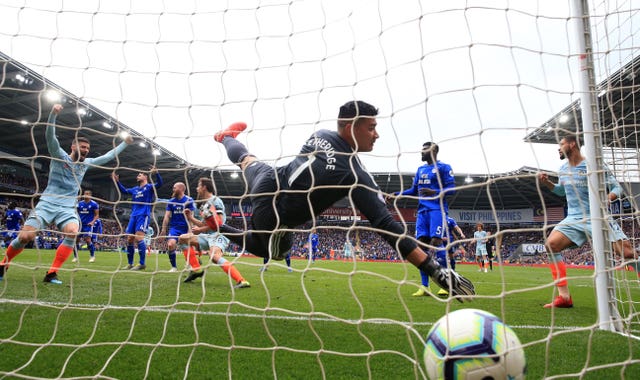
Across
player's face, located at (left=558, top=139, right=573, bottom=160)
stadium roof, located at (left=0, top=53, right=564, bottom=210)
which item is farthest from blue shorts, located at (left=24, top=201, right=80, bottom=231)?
player's face, located at (left=558, top=139, right=573, bottom=160)

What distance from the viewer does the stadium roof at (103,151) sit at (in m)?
3.35

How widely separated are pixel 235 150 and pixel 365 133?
4.57 feet

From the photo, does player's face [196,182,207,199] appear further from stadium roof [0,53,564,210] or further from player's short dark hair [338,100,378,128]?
player's short dark hair [338,100,378,128]

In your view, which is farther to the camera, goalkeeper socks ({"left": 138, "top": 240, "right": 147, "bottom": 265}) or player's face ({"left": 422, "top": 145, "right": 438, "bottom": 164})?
goalkeeper socks ({"left": 138, "top": 240, "right": 147, "bottom": 265})

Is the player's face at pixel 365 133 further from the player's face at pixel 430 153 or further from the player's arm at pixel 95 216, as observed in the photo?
the player's arm at pixel 95 216

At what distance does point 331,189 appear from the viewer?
293cm

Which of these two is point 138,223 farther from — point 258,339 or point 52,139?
point 258,339

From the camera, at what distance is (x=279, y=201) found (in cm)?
322

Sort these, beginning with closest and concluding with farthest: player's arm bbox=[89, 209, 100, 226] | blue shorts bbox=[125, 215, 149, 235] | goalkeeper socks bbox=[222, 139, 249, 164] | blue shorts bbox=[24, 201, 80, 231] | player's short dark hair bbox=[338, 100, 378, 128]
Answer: player's short dark hair bbox=[338, 100, 378, 128] → goalkeeper socks bbox=[222, 139, 249, 164] → blue shorts bbox=[24, 201, 80, 231] → blue shorts bbox=[125, 215, 149, 235] → player's arm bbox=[89, 209, 100, 226]

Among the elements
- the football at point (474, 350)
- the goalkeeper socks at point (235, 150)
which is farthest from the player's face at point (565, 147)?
the goalkeeper socks at point (235, 150)

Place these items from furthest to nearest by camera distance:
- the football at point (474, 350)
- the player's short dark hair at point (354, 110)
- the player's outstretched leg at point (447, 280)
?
1. the player's short dark hair at point (354, 110)
2. the player's outstretched leg at point (447, 280)
3. the football at point (474, 350)

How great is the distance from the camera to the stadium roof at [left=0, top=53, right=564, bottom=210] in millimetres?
3346

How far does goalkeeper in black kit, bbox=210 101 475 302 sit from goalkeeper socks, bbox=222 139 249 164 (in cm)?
19

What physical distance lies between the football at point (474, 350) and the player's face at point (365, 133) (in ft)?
4.80
